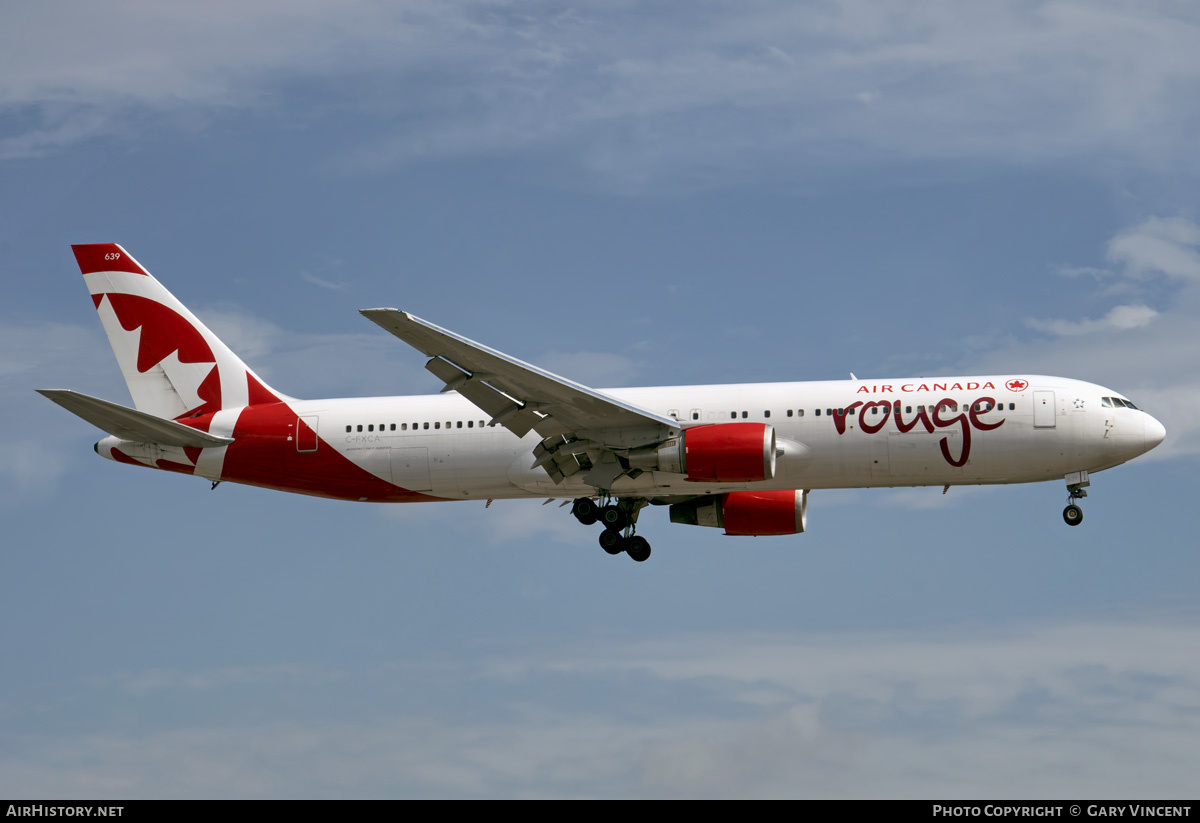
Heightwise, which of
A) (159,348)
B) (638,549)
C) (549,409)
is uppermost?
(159,348)

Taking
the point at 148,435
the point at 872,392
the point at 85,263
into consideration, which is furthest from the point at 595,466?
the point at 85,263

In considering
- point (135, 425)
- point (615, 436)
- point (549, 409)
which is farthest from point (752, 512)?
point (135, 425)

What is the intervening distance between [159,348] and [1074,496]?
27.9 meters

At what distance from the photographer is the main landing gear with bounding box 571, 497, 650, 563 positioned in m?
38.0

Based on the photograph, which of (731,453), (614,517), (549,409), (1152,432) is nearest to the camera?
(731,453)

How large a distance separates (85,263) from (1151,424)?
3313cm

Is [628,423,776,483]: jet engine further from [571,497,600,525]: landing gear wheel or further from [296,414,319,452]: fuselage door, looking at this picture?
[296,414,319,452]: fuselage door

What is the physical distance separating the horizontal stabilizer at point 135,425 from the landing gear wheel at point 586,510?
10.5m

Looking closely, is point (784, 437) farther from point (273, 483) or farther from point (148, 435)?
point (148, 435)

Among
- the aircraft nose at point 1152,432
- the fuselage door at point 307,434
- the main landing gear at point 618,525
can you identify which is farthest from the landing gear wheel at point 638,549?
the aircraft nose at point 1152,432

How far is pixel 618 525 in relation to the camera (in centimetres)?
3809

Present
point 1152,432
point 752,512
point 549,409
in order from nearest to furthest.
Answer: point 549,409
point 1152,432
point 752,512

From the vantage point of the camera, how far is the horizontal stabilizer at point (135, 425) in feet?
115

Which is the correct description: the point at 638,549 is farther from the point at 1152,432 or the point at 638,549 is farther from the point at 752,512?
the point at 1152,432
